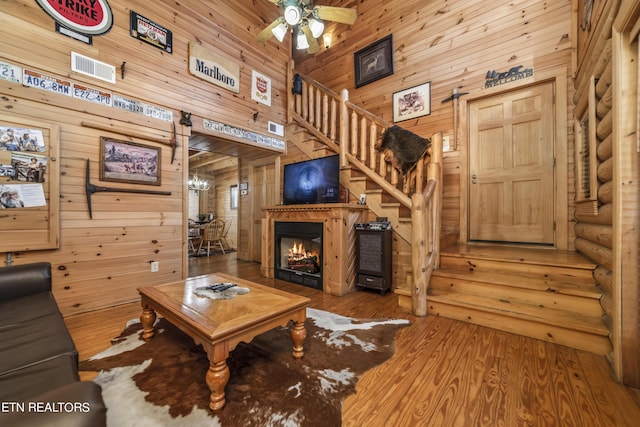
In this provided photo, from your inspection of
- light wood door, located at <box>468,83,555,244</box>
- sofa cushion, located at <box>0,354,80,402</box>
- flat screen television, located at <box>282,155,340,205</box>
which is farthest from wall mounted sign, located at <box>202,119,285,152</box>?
sofa cushion, located at <box>0,354,80,402</box>

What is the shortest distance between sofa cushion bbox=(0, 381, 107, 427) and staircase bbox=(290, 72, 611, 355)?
7.90 ft

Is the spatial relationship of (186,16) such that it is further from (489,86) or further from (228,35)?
(489,86)

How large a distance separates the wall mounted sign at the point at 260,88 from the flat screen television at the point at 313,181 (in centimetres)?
128

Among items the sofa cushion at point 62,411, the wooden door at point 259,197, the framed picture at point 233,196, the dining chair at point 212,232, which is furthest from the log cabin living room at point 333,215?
the framed picture at point 233,196

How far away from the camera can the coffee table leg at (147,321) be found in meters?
1.98

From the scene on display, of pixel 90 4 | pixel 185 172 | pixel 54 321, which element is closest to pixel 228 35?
pixel 90 4

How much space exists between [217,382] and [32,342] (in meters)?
0.88

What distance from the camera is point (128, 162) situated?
2.96m

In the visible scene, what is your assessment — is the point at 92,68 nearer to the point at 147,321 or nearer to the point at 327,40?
the point at 147,321

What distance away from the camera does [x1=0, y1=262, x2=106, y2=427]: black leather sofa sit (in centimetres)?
50

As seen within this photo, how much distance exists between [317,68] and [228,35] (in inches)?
78.4

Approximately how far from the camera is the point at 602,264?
196cm

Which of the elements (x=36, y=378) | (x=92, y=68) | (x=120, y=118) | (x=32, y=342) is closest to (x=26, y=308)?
(x=32, y=342)

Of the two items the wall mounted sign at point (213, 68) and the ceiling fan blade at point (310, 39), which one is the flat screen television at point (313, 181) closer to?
the ceiling fan blade at point (310, 39)
